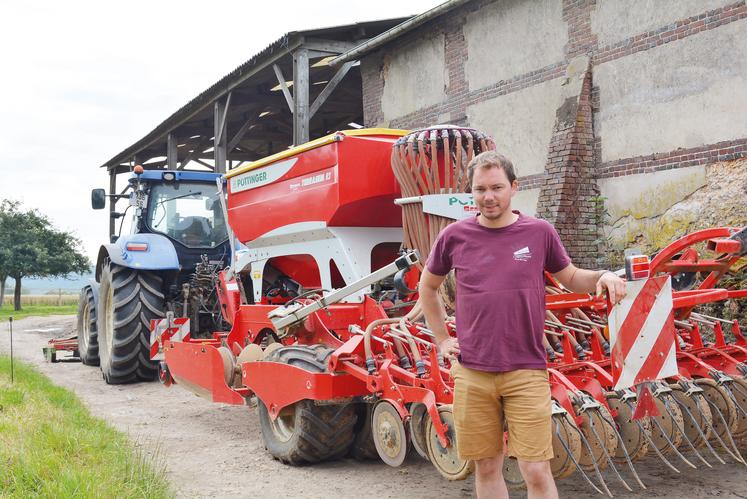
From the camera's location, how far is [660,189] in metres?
8.02

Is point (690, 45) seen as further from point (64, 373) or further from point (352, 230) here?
point (64, 373)

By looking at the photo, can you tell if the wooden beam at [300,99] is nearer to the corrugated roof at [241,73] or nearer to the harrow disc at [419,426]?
the corrugated roof at [241,73]

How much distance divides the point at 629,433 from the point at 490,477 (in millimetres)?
1014

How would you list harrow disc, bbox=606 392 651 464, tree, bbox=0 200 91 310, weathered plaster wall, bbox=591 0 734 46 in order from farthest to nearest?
tree, bbox=0 200 91 310
weathered plaster wall, bbox=591 0 734 46
harrow disc, bbox=606 392 651 464

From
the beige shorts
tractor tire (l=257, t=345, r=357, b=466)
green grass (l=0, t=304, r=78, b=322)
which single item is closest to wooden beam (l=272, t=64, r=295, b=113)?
tractor tire (l=257, t=345, r=357, b=466)

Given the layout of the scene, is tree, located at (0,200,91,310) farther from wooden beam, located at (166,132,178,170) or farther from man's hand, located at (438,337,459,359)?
man's hand, located at (438,337,459,359)

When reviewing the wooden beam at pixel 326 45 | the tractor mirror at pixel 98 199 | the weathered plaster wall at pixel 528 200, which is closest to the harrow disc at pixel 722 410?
the weathered plaster wall at pixel 528 200

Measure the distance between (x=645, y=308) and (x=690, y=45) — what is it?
5.54m

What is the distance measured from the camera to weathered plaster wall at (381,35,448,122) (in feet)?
37.4

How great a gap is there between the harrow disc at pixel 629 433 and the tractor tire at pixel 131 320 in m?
5.63

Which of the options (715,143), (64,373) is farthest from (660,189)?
(64,373)

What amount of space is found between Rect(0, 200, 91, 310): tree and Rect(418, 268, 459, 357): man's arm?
3503 cm

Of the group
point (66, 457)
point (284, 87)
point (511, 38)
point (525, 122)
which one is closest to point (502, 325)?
point (66, 457)

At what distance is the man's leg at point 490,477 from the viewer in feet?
9.27
